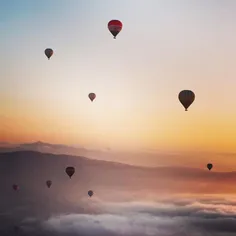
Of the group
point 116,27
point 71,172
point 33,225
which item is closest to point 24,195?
point 33,225

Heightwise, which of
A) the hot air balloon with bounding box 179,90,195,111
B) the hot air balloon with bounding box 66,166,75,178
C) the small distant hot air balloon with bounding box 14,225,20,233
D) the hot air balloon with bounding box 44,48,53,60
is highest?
the small distant hot air balloon with bounding box 14,225,20,233

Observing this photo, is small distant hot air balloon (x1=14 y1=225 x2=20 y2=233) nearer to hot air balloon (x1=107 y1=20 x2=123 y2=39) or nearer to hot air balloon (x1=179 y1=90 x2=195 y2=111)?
hot air balloon (x1=107 y1=20 x2=123 y2=39)

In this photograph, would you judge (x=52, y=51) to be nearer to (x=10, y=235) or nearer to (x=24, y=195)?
(x=10, y=235)

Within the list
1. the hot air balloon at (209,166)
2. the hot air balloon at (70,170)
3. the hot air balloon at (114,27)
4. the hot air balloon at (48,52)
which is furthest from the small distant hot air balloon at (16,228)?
the hot air balloon at (114,27)

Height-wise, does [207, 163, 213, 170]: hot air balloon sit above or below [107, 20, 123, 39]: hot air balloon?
below

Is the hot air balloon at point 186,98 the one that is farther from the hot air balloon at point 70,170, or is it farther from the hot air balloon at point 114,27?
the hot air balloon at point 70,170

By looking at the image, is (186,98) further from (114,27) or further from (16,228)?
(16,228)

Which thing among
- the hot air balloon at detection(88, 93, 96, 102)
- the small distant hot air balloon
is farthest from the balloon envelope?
the small distant hot air balloon

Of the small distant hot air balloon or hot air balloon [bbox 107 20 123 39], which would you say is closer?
A: hot air balloon [bbox 107 20 123 39]
